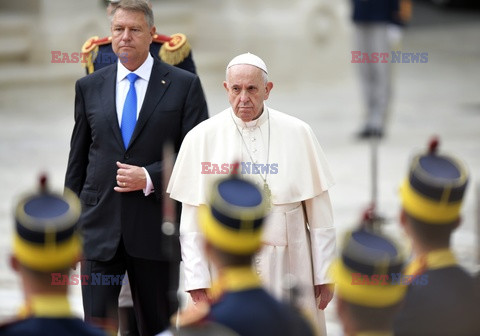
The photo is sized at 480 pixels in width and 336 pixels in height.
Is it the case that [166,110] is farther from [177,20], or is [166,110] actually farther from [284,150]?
[177,20]

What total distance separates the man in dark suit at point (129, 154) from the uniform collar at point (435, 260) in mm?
2219

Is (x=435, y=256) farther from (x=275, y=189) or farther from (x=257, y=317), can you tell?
(x=275, y=189)

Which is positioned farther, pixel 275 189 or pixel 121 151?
pixel 121 151

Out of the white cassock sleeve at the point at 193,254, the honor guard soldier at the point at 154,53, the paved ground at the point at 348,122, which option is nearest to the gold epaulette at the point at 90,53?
the honor guard soldier at the point at 154,53

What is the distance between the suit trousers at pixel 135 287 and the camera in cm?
633

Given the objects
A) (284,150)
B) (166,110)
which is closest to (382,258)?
(284,150)

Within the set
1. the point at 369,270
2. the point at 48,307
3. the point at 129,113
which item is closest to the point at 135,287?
the point at 129,113

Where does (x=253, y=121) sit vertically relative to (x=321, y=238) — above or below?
above

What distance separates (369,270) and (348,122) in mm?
10106

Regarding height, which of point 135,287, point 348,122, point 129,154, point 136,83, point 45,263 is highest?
point 45,263

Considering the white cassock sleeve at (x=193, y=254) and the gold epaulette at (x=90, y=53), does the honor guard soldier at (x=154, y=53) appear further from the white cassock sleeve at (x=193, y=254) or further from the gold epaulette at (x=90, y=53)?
the white cassock sleeve at (x=193, y=254)

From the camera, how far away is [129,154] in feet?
20.7

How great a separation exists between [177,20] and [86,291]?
978 cm

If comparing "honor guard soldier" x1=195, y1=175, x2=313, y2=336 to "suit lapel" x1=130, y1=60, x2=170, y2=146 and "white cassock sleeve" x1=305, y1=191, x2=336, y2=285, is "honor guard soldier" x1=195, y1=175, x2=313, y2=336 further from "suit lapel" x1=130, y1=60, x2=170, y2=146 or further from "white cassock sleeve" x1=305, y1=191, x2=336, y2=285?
"suit lapel" x1=130, y1=60, x2=170, y2=146
